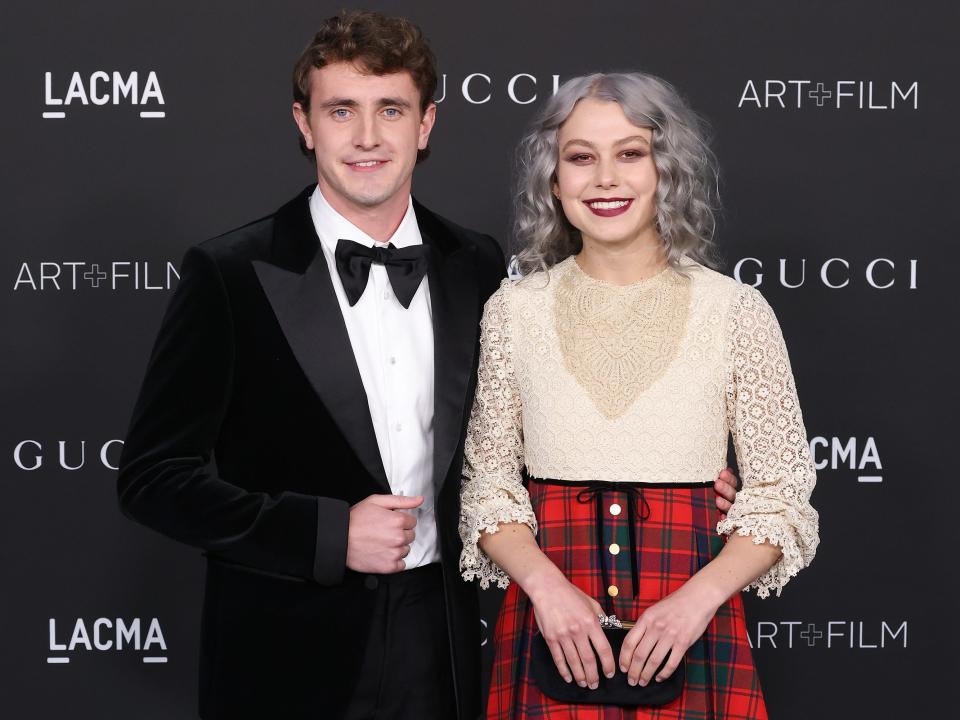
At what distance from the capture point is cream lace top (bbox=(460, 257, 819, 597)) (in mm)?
1907

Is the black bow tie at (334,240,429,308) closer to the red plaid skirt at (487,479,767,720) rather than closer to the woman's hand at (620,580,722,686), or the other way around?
the red plaid skirt at (487,479,767,720)

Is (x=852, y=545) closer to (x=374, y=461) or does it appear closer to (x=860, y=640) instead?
(x=860, y=640)

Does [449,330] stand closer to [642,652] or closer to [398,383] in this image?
[398,383]

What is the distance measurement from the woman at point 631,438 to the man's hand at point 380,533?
13 centimetres

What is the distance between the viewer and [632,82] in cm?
202

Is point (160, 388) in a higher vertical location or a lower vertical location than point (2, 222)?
lower

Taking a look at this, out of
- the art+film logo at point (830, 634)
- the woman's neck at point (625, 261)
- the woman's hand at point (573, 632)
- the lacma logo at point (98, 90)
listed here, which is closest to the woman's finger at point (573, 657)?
the woman's hand at point (573, 632)

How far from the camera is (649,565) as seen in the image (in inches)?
75.6

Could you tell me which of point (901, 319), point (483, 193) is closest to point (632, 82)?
point (483, 193)

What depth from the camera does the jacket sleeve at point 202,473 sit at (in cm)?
192

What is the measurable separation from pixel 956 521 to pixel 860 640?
1.35 ft

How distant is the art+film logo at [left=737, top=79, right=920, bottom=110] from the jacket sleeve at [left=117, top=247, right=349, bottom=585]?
1.70 m

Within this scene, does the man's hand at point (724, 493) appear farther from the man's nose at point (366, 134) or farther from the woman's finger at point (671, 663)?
the man's nose at point (366, 134)

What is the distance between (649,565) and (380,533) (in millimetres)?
439
